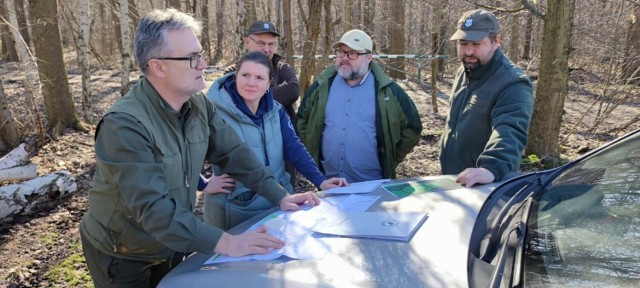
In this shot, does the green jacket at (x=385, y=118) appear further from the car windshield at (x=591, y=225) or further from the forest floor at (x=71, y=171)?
the forest floor at (x=71, y=171)

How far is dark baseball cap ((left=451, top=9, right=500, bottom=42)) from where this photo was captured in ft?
10.7

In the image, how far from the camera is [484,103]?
10.6 ft

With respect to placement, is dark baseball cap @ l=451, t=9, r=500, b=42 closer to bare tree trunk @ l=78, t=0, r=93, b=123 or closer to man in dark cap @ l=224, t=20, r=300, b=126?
man in dark cap @ l=224, t=20, r=300, b=126

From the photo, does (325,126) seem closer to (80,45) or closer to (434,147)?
(434,147)

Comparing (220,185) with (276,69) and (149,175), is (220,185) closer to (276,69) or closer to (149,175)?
(149,175)

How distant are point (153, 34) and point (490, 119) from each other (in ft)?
7.34

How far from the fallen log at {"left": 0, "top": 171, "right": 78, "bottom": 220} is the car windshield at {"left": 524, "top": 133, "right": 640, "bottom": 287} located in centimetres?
521

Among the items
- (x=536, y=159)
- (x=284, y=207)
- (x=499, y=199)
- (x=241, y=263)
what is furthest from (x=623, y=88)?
(x=241, y=263)

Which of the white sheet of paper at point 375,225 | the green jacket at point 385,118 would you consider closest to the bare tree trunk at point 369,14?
the green jacket at point 385,118

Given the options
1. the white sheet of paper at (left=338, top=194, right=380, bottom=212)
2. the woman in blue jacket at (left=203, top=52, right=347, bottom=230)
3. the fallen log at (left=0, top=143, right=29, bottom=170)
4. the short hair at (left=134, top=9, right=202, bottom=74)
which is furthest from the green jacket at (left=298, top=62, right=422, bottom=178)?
the fallen log at (left=0, top=143, right=29, bottom=170)

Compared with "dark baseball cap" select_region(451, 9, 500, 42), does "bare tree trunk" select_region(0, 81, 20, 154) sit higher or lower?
lower

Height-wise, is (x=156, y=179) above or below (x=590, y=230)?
above

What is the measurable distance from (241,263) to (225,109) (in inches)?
46.7

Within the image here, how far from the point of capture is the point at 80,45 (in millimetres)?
9141
